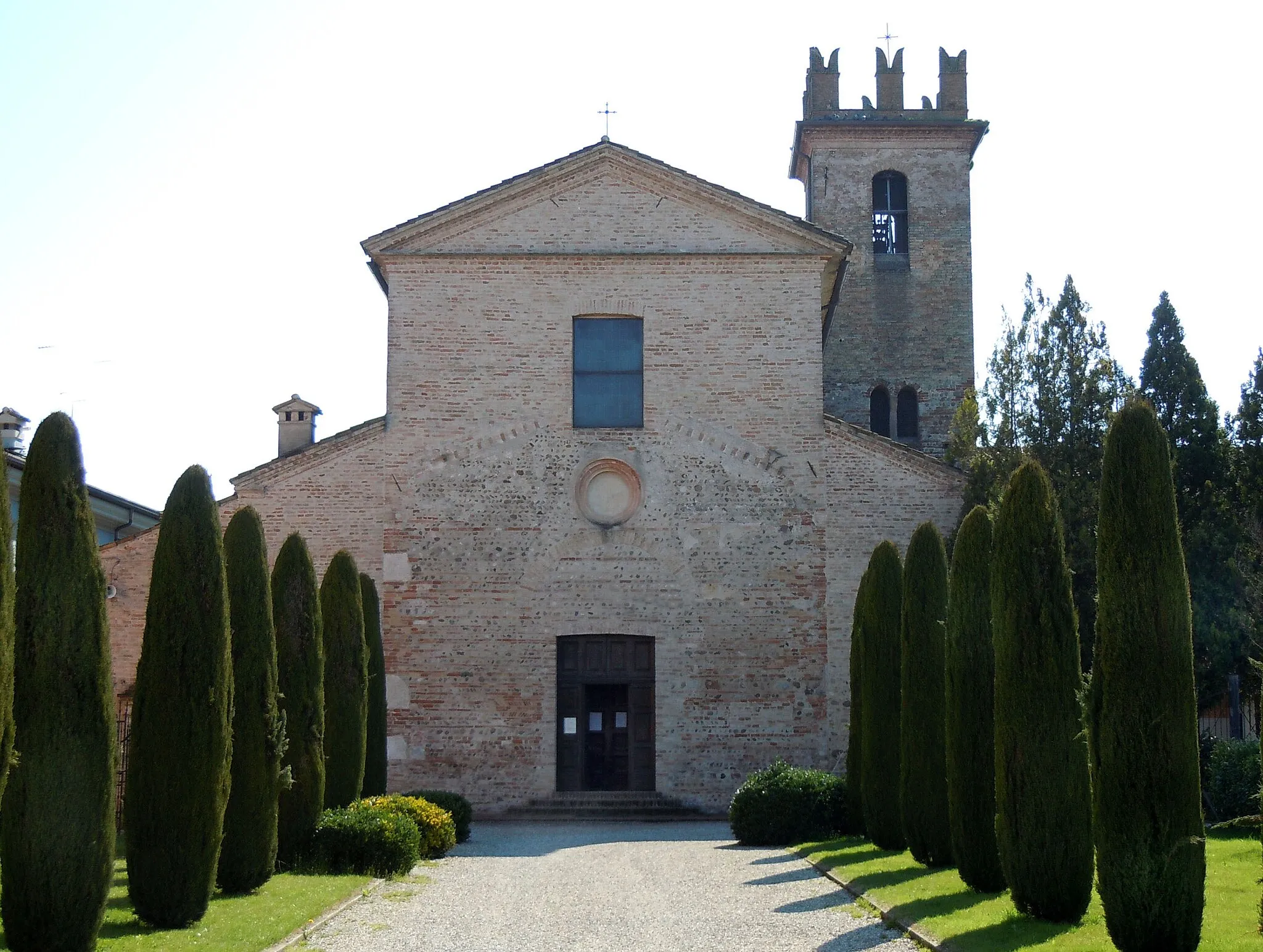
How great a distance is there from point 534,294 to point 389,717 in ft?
25.0

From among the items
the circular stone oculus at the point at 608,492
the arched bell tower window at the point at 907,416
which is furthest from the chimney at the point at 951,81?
the circular stone oculus at the point at 608,492

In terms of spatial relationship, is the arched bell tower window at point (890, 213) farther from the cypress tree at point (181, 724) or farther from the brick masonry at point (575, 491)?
the cypress tree at point (181, 724)

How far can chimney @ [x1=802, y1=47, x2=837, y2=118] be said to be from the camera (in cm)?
3142

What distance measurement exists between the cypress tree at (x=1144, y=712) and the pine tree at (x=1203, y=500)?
1023cm

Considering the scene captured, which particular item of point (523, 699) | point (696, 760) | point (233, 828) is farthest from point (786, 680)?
point (233, 828)

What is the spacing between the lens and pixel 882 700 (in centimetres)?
1644

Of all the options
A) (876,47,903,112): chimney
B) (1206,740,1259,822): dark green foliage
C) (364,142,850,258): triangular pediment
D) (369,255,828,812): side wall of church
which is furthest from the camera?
(876,47,903,112): chimney

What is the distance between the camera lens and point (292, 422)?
27844 mm

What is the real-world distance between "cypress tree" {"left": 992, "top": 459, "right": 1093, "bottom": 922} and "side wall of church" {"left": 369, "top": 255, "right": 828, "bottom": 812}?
11.3 m

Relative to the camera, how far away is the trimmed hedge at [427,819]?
16594 mm

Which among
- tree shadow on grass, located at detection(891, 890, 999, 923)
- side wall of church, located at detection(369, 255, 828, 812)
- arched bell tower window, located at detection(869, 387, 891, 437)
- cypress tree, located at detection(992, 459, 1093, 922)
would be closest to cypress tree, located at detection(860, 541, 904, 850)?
tree shadow on grass, located at detection(891, 890, 999, 923)

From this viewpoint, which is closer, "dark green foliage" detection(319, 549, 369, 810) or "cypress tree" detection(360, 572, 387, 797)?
"dark green foliage" detection(319, 549, 369, 810)

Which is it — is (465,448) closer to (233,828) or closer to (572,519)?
(572,519)

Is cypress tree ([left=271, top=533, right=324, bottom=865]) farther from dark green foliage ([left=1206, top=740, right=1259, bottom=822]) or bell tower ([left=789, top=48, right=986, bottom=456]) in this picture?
bell tower ([left=789, top=48, right=986, bottom=456])
